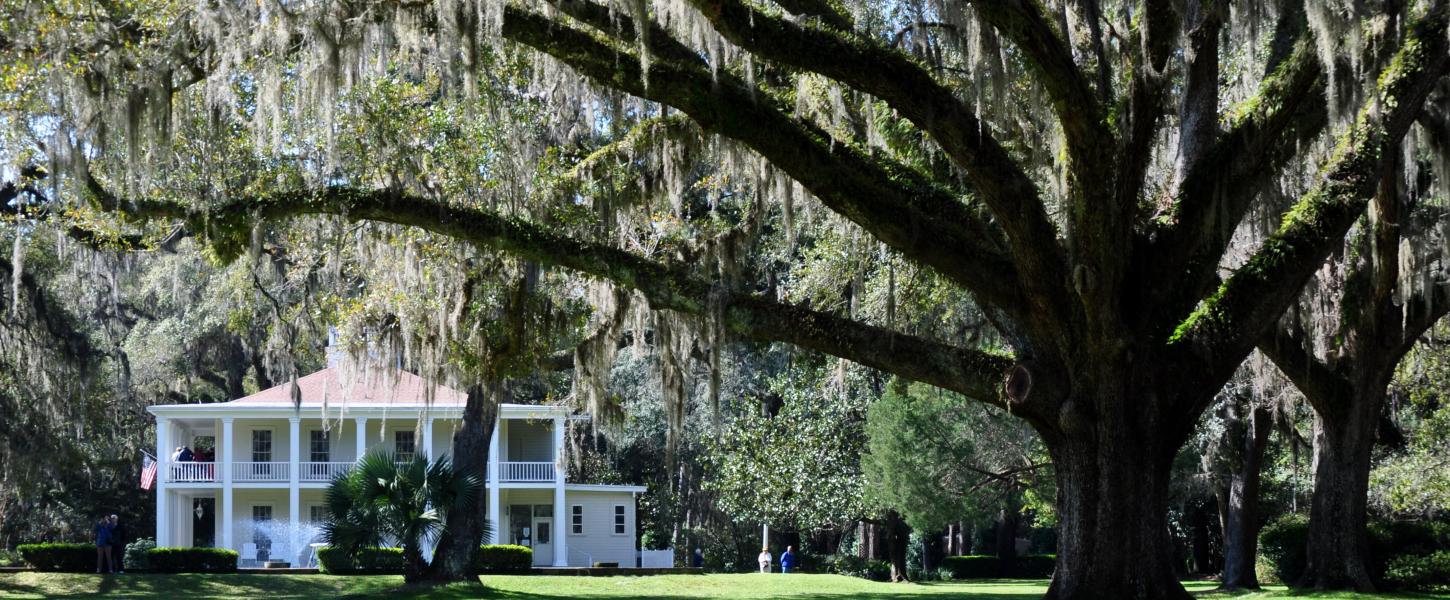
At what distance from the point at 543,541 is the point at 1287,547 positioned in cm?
2185

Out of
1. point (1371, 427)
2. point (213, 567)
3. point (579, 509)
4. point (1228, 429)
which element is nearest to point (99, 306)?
point (213, 567)

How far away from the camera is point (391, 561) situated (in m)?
23.8

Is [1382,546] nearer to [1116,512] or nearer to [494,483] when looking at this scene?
[1116,512]

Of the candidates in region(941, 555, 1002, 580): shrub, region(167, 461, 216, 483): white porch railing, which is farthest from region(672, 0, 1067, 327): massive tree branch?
region(941, 555, 1002, 580): shrub

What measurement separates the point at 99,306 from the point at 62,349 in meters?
7.95

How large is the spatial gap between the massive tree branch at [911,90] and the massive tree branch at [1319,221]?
4.63 feet

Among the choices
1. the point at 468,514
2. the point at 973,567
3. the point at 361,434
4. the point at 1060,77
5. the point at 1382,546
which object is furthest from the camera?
the point at 973,567

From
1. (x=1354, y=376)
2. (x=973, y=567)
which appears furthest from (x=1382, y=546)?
(x=973, y=567)

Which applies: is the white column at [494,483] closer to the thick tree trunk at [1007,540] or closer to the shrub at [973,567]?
the shrub at [973,567]

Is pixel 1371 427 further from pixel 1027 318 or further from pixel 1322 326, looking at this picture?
pixel 1027 318

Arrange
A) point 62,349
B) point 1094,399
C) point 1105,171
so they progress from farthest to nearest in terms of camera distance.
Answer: point 62,349, point 1094,399, point 1105,171

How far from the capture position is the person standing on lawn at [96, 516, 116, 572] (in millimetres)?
22938

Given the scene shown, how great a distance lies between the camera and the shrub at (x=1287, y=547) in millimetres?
18938

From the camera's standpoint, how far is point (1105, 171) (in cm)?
947
